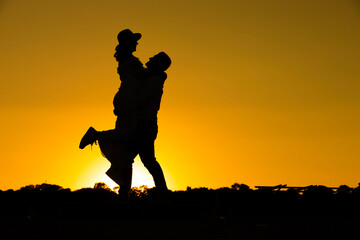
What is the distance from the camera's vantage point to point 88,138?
42.7ft

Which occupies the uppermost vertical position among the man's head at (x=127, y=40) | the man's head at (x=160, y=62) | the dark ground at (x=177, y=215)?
the man's head at (x=127, y=40)

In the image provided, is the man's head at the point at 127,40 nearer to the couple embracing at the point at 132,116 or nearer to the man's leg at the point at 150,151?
the couple embracing at the point at 132,116

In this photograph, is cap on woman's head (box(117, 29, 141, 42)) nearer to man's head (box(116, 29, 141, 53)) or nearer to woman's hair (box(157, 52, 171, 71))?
man's head (box(116, 29, 141, 53))

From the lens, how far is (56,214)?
1259 centimetres

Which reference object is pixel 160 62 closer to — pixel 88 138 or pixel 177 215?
pixel 88 138

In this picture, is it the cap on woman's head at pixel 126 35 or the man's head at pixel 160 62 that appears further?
the cap on woman's head at pixel 126 35

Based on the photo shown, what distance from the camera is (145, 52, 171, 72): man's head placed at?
12.8 m

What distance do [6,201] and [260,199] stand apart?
6.39 m

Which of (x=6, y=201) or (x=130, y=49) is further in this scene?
(x=6, y=201)

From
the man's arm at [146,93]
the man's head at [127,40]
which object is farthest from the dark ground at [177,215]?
the man's head at [127,40]

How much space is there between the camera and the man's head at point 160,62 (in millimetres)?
12828

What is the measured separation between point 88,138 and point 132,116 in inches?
38.3

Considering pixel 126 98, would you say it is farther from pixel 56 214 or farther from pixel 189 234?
pixel 189 234

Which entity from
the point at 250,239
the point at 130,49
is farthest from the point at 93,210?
the point at 250,239
